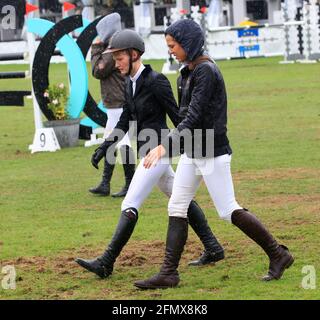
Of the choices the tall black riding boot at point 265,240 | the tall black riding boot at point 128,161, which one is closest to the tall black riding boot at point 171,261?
the tall black riding boot at point 265,240

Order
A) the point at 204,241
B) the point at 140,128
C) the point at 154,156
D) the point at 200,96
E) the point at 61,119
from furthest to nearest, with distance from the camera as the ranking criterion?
1. the point at 61,119
2. the point at 204,241
3. the point at 140,128
4. the point at 154,156
5. the point at 200,96

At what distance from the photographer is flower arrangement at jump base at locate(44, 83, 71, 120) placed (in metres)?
16.3

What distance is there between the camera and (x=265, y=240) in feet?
24.5

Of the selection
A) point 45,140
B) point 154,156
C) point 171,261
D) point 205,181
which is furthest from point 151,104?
point 45,140

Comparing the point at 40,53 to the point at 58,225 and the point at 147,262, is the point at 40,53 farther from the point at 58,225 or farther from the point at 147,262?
the point at 147,262

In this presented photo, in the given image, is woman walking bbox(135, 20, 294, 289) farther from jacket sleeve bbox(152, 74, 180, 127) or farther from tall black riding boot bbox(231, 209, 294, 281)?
jacket sleeve bbox(152, 74, 180, 127)

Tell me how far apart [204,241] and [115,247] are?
86 centimetres

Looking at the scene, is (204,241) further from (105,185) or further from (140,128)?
(105,185)

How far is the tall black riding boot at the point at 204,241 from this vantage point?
813 cm

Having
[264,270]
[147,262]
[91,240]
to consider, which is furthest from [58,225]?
[264,270]

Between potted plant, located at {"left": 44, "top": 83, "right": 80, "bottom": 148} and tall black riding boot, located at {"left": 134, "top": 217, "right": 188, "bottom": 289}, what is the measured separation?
9121 mm

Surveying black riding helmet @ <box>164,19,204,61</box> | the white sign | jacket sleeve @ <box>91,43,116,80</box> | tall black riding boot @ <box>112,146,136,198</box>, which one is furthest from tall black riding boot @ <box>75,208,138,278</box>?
the white sign

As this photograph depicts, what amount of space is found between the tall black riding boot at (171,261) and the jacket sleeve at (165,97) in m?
0.92
